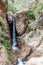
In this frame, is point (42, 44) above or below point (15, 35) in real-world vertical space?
above

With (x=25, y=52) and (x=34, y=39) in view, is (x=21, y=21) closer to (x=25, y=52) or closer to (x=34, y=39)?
(x=34, y=39)

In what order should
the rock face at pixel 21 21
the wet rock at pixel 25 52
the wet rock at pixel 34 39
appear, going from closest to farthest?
the wet rock at pixel 25 52 → the wet rock at pixel 34 39 → the rock face at pixel 21 21

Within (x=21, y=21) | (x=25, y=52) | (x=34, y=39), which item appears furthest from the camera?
(x=21, y=21)

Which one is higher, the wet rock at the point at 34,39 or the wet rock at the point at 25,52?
the wet rock at the point at 34,39

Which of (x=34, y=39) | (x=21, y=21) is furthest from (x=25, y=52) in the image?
(x=21, y=21)

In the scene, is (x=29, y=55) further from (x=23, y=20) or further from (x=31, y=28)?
(x=23, y=20)

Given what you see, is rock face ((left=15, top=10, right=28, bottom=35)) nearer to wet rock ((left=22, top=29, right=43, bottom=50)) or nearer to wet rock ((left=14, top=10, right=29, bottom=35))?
wet rock ((left=14, top=10, right=29, bottom=35))

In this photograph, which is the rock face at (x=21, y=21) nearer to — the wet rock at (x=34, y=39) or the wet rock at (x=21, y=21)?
the wet rock at (x=21, y=21)

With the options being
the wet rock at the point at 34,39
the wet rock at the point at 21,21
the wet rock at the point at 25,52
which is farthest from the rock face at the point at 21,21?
the wet rock at the point at 25,52

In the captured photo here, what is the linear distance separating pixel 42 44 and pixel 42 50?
3.36 feet

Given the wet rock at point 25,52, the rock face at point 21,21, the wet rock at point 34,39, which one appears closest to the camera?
the wet rock at point 25,52

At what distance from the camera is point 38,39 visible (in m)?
14.7

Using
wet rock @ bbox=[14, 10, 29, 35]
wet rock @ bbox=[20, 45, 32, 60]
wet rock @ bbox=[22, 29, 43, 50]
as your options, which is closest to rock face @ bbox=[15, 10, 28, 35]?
wet rock @ bbox=[14, 10, 29, 35]

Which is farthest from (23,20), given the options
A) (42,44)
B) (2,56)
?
(2,56)
